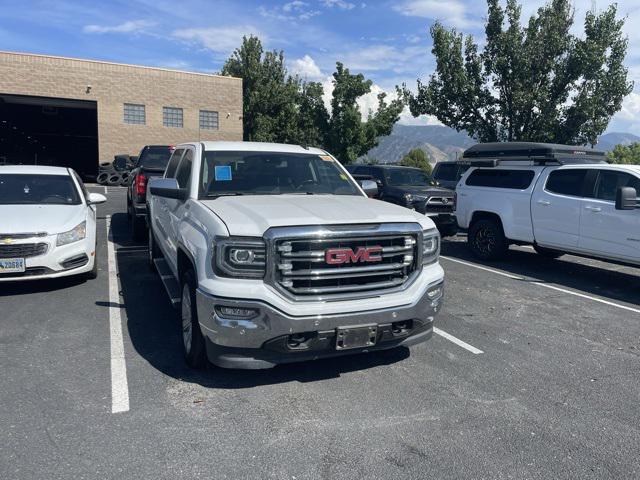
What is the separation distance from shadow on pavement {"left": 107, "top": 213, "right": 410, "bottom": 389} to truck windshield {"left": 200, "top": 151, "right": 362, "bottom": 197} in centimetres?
150

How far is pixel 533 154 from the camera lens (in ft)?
29.9

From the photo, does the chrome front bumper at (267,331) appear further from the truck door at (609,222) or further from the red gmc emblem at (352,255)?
the truck door at (609,222)

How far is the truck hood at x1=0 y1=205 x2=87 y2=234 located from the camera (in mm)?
6188

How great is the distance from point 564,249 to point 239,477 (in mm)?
7262

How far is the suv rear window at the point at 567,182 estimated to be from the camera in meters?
8.44

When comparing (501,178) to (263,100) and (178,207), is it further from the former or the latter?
(263,100)

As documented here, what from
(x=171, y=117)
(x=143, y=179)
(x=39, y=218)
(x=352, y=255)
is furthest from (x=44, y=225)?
(x=171, y=117)

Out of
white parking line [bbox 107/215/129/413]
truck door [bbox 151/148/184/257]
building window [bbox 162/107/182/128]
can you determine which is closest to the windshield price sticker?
truck door [bbox 151/148/184/257]

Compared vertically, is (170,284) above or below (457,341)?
above

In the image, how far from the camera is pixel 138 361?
4543 mm

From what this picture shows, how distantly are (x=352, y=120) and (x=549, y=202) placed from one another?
94.9ft

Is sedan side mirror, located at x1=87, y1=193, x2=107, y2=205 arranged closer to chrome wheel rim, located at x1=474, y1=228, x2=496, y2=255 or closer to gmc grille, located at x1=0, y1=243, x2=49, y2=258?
gmc grille, located at x1=0, y1=243, x2=49, y2=258

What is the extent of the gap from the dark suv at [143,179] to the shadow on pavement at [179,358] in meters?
3.69

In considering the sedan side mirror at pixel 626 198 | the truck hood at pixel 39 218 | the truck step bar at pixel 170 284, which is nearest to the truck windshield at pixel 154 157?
the truck hood at pixel 39 218
